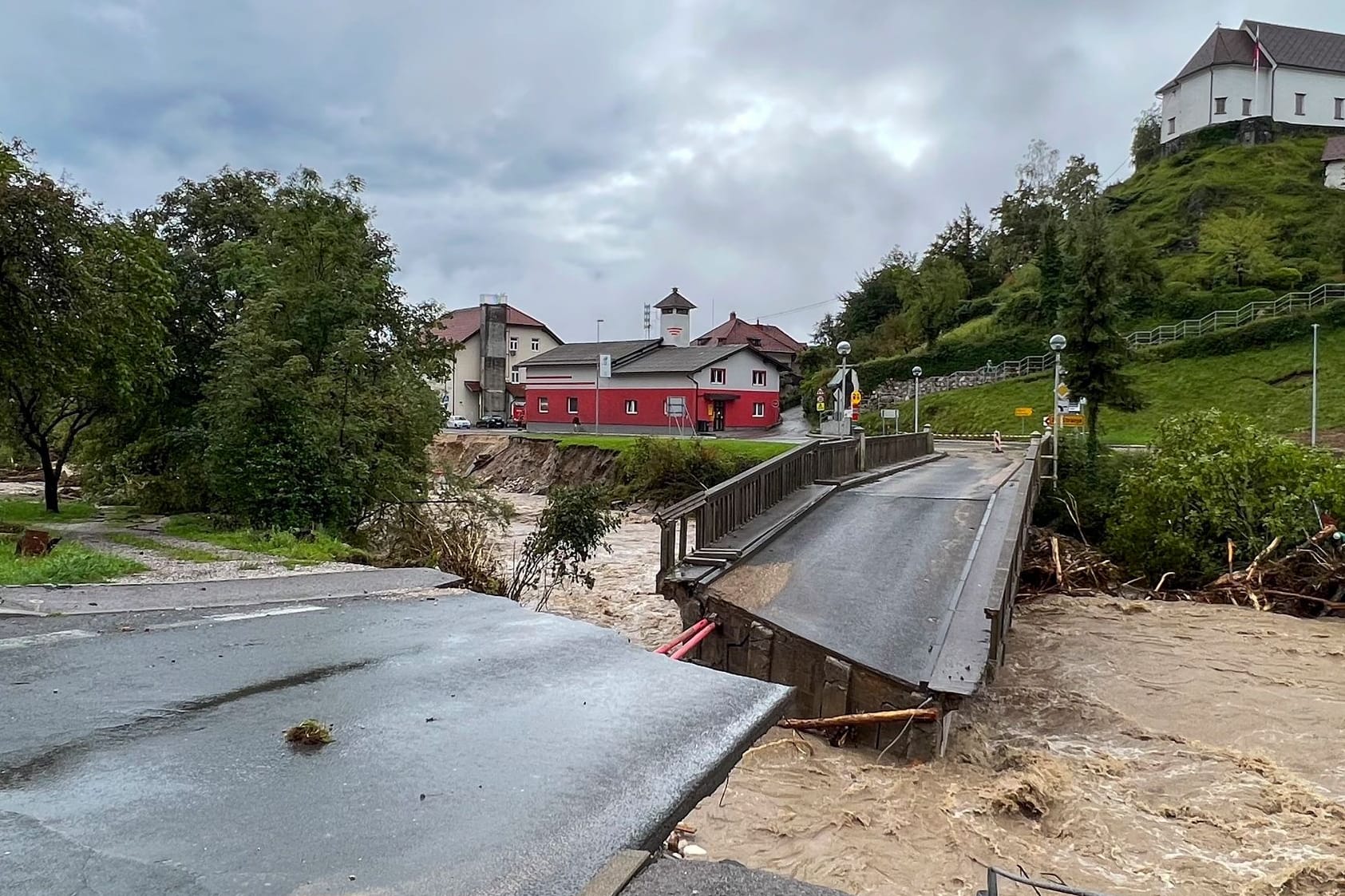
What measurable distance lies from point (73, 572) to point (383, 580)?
10.8 feet

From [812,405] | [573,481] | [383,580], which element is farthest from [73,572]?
[812,405]

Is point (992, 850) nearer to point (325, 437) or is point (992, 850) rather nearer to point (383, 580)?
point (383, 580)

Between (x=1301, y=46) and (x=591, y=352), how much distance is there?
256ft

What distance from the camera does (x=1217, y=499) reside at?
68.2 feet

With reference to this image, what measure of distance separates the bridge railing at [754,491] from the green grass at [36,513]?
13307 mm

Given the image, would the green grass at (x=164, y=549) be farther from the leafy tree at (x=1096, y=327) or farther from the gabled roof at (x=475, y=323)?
the gabled roof at (x=475, y=323)

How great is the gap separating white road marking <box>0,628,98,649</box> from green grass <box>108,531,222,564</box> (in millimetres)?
4465

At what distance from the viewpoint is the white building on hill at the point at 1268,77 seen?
287 feet

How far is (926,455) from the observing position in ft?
106

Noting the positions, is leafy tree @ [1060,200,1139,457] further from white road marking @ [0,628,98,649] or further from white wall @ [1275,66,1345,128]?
white wall @ [1275,66,1345,128]

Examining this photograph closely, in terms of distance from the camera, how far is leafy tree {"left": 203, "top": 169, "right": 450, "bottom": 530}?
1627 cm

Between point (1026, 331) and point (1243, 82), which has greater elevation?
point (1243, 82)

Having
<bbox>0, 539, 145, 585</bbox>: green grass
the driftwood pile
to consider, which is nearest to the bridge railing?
the driftwood pile

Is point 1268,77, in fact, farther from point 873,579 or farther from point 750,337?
point 873,579
